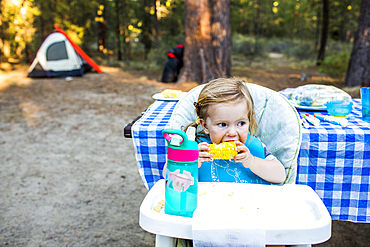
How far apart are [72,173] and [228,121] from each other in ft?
8.85

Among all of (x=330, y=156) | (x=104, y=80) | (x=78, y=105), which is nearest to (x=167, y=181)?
(x=330, y=156)

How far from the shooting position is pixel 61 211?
2699 millimetres

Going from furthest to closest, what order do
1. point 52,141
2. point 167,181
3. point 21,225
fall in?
point 52,141 < point 21,225 < point 167,181

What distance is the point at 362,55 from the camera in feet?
20.2

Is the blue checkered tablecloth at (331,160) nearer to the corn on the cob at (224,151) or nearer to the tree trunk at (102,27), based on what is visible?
the corn on the cob at (224,151)

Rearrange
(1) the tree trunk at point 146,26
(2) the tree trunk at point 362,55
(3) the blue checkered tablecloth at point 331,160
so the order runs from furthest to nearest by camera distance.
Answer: (1) the tree trunk at point 146,26 < (2) the tree trunk at point 362,55 < (3) the blue checkered tablecloth at point 331,160

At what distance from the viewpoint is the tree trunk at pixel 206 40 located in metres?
6.87

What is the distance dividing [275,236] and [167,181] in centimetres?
44

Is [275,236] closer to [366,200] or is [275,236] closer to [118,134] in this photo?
[366,200]

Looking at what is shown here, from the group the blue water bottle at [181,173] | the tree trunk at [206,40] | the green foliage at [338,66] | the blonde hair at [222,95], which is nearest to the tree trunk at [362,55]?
the green foliage at [338,66]

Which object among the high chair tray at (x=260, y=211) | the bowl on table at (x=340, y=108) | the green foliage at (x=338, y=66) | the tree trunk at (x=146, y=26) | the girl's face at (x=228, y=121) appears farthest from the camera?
the tree trunk at (x=146, y=26)

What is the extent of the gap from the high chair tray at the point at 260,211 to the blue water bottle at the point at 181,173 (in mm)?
46

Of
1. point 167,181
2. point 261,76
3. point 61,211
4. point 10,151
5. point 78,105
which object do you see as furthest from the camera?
point 261,76

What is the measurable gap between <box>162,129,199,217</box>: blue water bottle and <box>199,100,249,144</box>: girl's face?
1.39 feet
